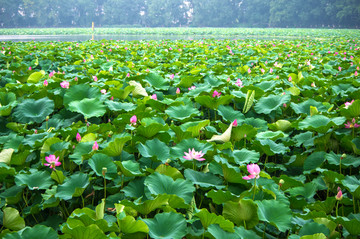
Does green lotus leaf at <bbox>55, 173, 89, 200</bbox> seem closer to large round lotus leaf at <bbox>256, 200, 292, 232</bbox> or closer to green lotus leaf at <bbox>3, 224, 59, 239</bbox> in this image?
green lotus leaf at <bbox>3, 224, 59, 239</bbox>

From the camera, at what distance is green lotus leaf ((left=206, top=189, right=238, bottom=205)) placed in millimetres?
1078

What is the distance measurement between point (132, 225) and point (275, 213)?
1.55ft

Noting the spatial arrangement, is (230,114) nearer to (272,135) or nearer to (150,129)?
(272,135)

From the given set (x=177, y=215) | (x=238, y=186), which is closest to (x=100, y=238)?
(x=177, y=215)

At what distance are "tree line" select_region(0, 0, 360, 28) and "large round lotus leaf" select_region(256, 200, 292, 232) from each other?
143ft

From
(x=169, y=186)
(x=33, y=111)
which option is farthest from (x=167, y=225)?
(x=33, y=111)

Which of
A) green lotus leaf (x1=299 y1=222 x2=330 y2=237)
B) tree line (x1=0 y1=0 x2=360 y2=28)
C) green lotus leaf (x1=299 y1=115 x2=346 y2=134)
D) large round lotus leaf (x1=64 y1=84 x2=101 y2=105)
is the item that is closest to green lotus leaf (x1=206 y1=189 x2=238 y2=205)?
green lotus leaf (x1=299 y1=222 x2=330 y2=237)

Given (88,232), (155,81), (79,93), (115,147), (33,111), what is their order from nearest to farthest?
(88,232) < (115,147) < (33,111) < (79,93) < (155,81)

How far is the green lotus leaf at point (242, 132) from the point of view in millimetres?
1573

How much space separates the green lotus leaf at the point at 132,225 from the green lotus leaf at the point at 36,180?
494mm

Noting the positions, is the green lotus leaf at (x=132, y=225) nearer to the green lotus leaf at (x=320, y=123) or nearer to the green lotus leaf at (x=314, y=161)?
the green lotus leaf at (x=314, y=161)

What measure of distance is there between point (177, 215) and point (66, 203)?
580 millimetres

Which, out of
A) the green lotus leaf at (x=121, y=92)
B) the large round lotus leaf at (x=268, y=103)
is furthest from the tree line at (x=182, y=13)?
the green lotus leaf at (x=121, y=92)

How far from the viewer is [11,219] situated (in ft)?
3.51
